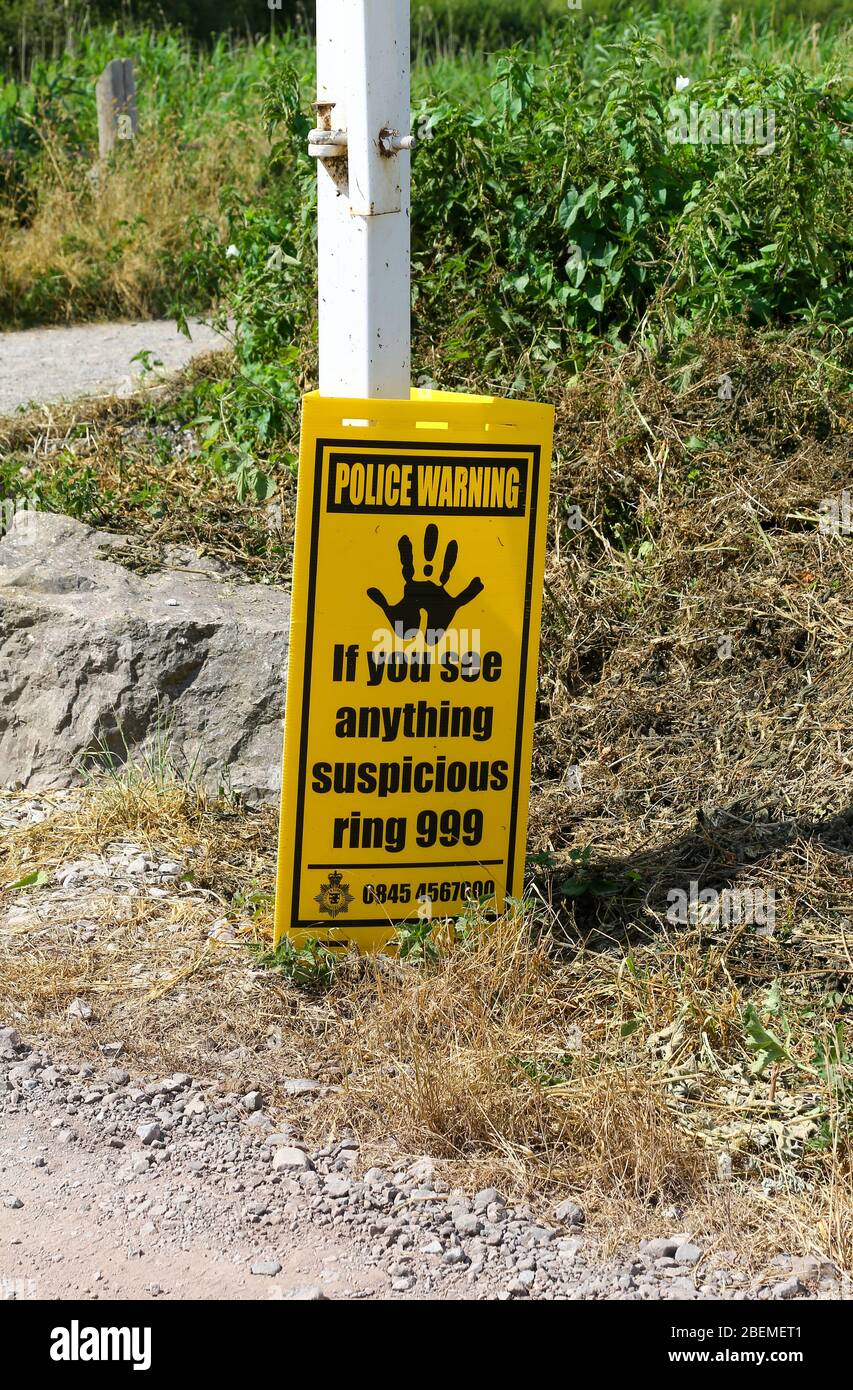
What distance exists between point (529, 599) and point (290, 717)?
0.65 m

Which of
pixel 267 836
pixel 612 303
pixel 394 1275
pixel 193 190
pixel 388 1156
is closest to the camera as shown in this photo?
pixel 394 1275

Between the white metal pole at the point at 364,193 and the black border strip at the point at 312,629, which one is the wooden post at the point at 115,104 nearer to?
the white metal pole at the point at 364,193

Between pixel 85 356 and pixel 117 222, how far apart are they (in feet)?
5.38

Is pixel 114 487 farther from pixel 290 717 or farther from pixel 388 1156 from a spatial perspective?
pixel 388 1156

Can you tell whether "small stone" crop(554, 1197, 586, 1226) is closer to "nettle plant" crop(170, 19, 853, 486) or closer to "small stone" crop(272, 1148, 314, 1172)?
"small stone" crop(272, 1148, 314, 1172)

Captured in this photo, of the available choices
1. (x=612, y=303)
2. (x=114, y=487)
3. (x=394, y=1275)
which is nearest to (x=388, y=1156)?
(x=394, y=1275)

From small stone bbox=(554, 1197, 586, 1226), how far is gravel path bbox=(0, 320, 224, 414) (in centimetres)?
425

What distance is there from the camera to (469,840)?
3441mm

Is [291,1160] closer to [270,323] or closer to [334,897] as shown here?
[334,897]

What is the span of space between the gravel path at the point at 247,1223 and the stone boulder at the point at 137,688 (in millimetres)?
1378

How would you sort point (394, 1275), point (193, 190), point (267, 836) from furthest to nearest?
point (193, 190) < point (267, 836) < point (394, 1275)

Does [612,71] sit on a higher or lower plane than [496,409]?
higher

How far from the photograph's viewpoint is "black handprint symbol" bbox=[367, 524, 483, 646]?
3.29 metres

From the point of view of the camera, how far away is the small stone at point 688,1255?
2566 millimetres
